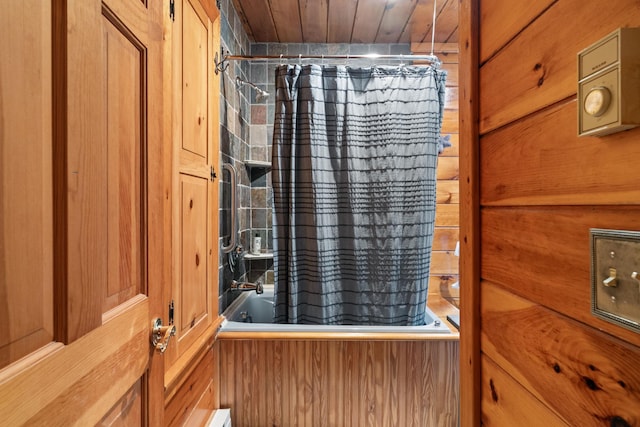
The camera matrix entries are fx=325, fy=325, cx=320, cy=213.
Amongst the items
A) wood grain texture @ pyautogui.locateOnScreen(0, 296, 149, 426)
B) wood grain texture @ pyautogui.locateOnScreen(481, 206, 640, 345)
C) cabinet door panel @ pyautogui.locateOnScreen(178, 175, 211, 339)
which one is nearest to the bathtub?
cabinet door panel @ pyautogui.locateOnScreen(178, 175, 211, 339)

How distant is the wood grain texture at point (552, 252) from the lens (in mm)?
438

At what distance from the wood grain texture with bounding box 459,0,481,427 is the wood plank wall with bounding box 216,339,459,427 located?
0.94 meters

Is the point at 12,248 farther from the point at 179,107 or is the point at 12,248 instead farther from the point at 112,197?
the point at 179,107

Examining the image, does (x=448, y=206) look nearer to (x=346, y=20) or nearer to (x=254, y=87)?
(x=346, y=20)

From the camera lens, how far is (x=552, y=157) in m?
0.52

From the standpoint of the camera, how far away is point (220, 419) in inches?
64.3

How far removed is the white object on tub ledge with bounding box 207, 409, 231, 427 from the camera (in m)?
1.59

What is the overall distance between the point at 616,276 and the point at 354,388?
1.56 meters

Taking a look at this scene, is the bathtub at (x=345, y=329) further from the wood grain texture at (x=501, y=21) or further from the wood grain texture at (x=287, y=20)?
the wood grain texture at (x=287, y=20)

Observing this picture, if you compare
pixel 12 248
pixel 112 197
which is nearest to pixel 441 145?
pixel 112 197

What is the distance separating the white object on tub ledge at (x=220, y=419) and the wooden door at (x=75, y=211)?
90cm

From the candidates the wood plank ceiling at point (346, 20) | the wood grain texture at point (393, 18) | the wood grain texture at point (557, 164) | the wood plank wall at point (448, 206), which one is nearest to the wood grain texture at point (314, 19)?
the wood plank ceiling at point (346, 20)

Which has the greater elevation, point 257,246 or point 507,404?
point 257,246

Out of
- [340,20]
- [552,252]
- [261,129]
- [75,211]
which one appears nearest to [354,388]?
[552,252]
